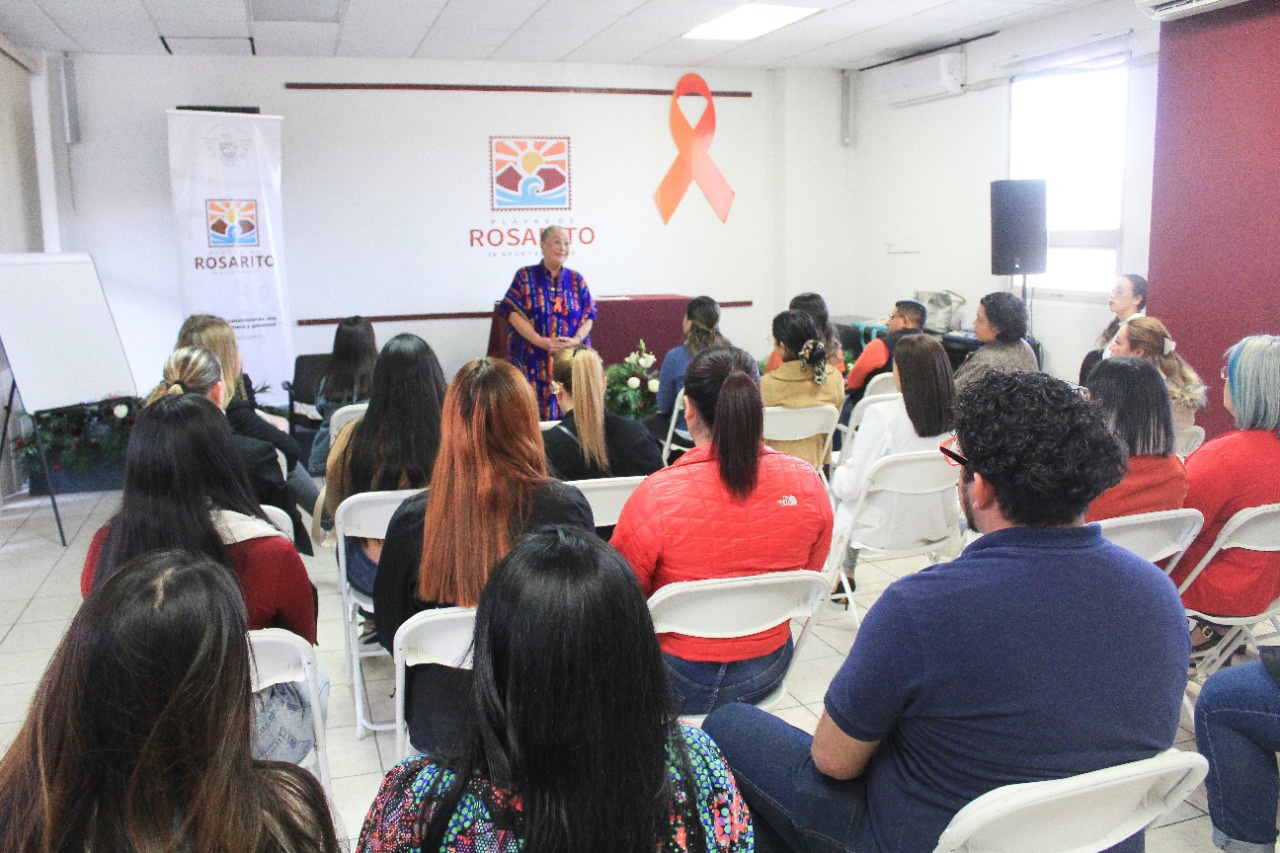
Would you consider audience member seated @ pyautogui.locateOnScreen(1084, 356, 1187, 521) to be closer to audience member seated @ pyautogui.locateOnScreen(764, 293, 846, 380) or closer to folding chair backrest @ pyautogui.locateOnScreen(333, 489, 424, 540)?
folding chair backrest @ pyautogui.locateOnScreen(333, 489, 424, 540)

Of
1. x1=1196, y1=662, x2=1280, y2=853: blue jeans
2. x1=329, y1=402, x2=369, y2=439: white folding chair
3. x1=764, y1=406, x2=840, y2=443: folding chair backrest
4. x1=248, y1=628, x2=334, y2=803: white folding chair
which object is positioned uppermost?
x1=329, y1=402, x2=369, y2=439: white folding chair

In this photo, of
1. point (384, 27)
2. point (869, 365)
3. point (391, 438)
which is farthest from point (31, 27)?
point (869, 365)

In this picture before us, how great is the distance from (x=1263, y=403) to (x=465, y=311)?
264 inches

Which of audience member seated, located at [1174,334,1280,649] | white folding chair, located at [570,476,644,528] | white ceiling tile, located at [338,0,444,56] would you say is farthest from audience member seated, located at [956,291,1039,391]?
white ceiling tile, located at [338,0,444,56]

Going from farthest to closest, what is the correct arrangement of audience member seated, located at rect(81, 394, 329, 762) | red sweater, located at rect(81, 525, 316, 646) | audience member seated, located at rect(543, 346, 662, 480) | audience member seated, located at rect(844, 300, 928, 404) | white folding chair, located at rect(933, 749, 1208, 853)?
audience member seated, located at rect(844, 300, 928, 404), audience member seated, located at rect(543, 346, 662, 480), red sweater, located at rect(81, 525, 316, 646), audience member seated, located at rect(81, 394, 329, 762), white folding chair, located at rect(933, 749, 1208, 853)

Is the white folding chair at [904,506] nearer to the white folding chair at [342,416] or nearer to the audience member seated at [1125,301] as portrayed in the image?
the white folding chair at [342,416]

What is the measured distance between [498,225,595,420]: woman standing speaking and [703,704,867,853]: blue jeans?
17.4ft

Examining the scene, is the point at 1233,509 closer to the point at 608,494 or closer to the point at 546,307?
the point at 608,494

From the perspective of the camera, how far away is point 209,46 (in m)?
7.28

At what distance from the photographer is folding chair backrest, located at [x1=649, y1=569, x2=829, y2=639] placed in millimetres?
2172

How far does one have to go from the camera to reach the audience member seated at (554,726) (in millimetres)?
1140

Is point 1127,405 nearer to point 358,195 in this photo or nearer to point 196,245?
point 196,245

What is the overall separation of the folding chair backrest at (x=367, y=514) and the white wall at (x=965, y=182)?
5305 millimetres

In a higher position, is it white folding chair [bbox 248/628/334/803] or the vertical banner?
the vertical banner
